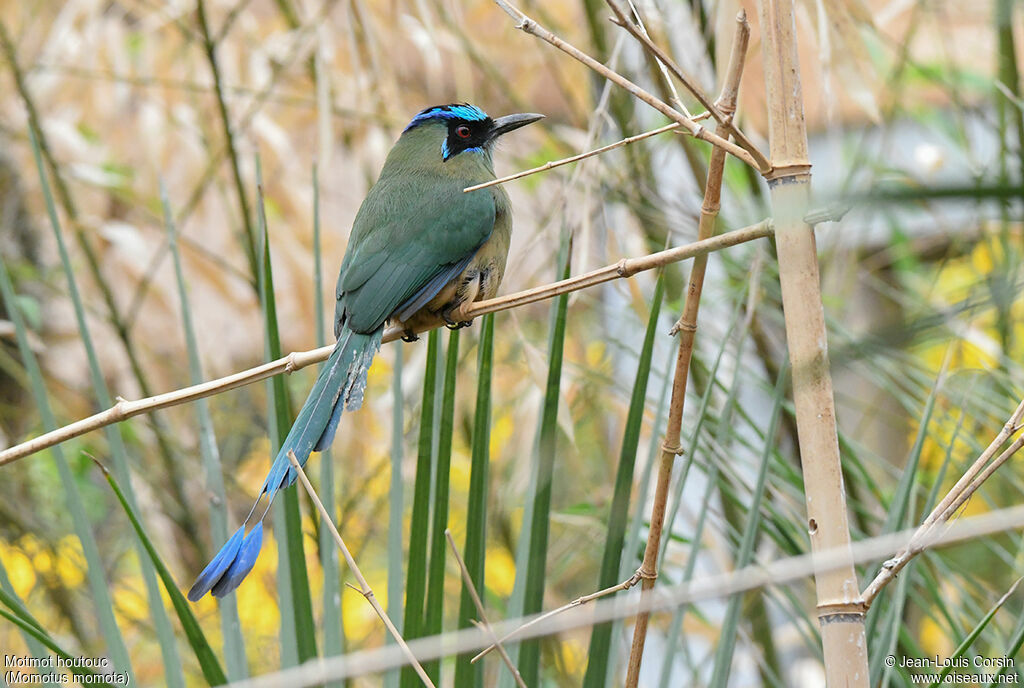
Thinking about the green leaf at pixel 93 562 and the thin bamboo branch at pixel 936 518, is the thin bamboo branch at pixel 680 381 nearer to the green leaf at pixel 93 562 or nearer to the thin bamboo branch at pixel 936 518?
the thin bamboo branch at pixel 936 518

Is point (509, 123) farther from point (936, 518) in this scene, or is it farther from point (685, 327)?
point (936, 518)

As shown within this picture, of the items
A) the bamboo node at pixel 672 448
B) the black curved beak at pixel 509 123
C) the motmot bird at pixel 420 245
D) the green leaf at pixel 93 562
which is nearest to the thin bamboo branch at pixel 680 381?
the bamboo node at pixel 672 448

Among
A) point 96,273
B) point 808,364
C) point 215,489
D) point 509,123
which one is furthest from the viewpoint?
point 96,273

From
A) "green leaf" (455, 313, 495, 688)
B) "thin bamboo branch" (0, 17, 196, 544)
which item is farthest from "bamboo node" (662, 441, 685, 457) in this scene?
"thin bamboo branch" (0, 17, 196, 544)

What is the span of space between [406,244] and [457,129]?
383 mm

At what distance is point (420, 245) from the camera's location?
5.95 ft

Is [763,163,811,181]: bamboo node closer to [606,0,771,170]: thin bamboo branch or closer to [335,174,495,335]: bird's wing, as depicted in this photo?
[606,0,771,170]: thin bamboo branch

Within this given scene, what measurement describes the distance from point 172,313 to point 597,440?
1.40 m

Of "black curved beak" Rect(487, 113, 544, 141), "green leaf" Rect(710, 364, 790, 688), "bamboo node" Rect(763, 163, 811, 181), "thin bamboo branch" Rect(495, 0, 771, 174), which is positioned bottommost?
"green leaf" Rect(710, 364, 790, 688)

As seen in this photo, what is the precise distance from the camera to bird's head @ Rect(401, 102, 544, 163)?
208 centimetres

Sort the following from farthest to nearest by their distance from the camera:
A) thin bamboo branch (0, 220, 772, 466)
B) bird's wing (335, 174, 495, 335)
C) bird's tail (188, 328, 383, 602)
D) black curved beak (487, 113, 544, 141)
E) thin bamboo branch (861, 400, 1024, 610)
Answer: black curved beak (487, 113, 544, 141), bird's wing (335, 174, 495, 335), bird's tail (188, 328, 383, 602), thin bamboo branch (0, 220, 772, 466), thin bamboo branch (861, 400, 1024, 610)

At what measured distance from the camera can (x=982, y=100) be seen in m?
2.66

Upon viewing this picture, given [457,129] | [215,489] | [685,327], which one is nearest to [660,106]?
[685,327]

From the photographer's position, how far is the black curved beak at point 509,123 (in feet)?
6.22
